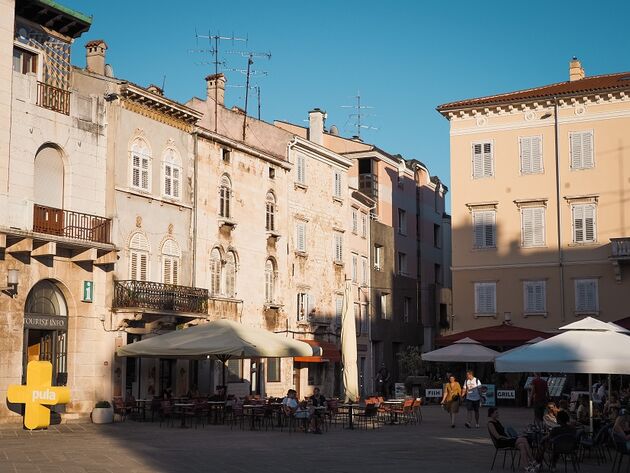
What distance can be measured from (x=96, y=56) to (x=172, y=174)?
5066mm

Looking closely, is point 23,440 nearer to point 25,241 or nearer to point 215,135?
point 25,241

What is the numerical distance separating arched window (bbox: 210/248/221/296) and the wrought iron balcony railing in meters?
17.7

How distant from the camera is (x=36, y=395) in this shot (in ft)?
86.7

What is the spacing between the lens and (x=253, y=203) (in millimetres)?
41500

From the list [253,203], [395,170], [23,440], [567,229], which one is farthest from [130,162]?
[395,170]

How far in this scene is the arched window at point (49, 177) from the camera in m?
29.9

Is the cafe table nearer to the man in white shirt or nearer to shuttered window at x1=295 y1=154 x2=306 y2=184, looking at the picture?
the man in white shirt

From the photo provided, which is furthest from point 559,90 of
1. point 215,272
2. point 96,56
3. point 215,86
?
point 96,56

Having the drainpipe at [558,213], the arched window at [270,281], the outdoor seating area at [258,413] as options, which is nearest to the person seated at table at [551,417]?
the outdoor seating area at [258,413]

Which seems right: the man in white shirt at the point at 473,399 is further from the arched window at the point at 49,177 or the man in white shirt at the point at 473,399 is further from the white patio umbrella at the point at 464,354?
the arched window at the point at 49,177

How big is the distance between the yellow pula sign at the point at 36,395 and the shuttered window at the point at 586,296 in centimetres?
Result: 2605

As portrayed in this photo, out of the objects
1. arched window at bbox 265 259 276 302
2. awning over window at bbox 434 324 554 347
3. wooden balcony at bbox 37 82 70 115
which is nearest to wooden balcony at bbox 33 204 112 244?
wooden balcony at bbox 37 82 70 115

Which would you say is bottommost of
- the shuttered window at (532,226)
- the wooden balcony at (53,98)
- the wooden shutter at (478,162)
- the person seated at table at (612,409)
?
the person seated at table at (612,409)

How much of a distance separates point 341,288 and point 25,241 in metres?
23.9
